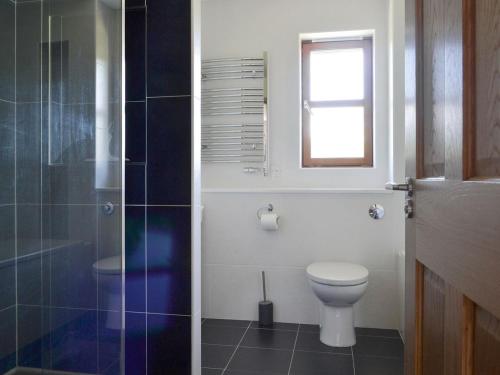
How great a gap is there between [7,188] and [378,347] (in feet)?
7.22

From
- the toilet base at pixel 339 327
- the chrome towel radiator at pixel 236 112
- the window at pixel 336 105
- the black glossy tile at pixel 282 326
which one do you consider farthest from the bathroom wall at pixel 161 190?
the window at pixel 336 105

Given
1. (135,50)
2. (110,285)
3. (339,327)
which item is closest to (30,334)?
(110,285)

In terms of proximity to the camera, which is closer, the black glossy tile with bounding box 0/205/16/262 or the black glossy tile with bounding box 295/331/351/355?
the black glossy tile with bounding box 0/205/16/262

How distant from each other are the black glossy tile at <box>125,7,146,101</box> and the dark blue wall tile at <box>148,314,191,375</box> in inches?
36.1

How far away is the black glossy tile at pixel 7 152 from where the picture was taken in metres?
1.17

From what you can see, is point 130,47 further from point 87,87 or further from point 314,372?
point 314,372

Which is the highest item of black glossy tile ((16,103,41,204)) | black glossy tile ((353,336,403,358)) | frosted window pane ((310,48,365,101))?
frosted window pane ((310,48,365,101))

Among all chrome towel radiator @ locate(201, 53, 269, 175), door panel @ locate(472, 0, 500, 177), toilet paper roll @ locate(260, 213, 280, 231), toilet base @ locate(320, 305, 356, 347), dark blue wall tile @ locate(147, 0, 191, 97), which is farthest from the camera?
chrome towel radiator @ locate(201, 53, 269, 175)

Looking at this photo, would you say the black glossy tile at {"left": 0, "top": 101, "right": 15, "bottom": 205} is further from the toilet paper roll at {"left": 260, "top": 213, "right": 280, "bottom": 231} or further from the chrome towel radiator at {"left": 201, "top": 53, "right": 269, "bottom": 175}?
the chrome towel radiator at {"left": 201, "top": 53, "right": 269, "bottom": 175}

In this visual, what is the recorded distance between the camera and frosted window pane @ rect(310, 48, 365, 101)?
9.52ft

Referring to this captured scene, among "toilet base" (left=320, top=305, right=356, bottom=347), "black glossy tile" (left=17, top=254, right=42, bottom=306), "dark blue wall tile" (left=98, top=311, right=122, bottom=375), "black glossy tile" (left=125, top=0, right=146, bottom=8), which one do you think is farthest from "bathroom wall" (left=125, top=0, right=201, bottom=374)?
"toilet base" (left=320, top=305, right=356, bottom=347)

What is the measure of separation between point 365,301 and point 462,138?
2.20m

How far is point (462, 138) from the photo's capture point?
65 cm

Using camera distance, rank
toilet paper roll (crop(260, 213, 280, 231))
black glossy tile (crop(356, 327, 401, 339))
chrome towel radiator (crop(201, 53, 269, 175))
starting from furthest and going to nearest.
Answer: chrome towel radiator (crop(201, 53, 269, 175)) → toilet paper roll (crop(260, 213, 280, 231)) → black glossy tile (crop(356, 327, 401, 339))
